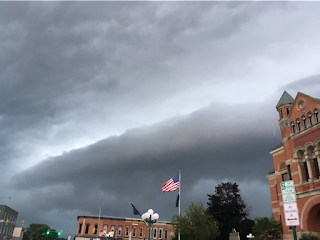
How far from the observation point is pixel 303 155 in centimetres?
3603

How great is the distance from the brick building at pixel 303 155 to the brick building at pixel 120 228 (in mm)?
52813

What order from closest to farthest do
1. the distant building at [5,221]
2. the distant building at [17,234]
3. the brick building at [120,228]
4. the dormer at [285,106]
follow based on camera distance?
the dormer at [285,106], the distant building at [5,221], the brick building at [120,228], the distant building at [17,234]

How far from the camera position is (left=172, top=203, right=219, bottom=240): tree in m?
48.8

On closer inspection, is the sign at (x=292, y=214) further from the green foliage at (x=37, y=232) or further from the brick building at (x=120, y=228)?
the green foliage at (x=37, y=232)

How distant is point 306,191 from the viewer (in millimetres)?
34062

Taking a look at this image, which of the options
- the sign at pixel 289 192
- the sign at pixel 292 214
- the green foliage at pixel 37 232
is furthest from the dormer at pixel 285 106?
the green foliage at pixel 37 232

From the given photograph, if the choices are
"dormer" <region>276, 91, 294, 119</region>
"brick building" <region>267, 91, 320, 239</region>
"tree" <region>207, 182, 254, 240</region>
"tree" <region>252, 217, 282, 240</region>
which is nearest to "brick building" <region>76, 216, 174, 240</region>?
"tree" <region>207, 182, 254, 240</region>

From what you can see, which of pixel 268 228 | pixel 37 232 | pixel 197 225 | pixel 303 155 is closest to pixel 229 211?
pixel 197 225

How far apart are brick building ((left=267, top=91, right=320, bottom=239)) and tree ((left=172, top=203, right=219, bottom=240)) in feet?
45.4

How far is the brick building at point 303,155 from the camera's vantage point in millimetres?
33625

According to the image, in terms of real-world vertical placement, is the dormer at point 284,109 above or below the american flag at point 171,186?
above

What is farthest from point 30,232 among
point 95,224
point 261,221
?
point 261,221

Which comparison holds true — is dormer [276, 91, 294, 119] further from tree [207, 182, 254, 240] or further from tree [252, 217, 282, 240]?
tree [207, 182, 254, 240]

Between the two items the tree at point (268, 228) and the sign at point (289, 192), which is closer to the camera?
the sign at point (289, 192)
